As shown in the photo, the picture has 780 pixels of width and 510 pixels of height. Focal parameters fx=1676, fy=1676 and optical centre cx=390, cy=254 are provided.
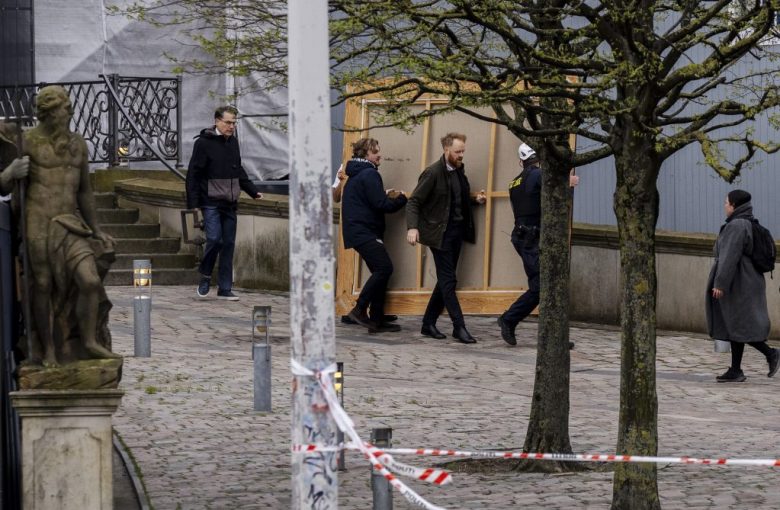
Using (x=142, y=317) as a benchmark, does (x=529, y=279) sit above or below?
above

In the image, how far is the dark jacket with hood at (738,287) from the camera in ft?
48.6

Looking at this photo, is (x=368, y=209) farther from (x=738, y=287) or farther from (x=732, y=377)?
(x=732, y=377)

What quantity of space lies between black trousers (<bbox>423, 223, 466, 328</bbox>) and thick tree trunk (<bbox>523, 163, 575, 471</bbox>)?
5557 mm

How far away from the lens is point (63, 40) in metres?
23.4

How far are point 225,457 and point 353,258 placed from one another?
7.12 m

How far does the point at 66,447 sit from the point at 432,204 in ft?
28.3

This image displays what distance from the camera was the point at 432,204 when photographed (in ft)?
53.7

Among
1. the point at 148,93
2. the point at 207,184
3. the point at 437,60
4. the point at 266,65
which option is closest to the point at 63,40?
the point at 148,93

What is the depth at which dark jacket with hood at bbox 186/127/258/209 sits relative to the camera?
60.3ft

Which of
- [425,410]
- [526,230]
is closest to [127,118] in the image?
[526,230]

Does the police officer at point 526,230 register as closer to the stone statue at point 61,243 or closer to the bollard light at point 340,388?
the bollard light at point 340,388

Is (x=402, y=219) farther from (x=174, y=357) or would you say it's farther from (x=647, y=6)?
(x=647, y=6)

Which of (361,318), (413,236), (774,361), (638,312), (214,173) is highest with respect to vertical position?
(214,173)

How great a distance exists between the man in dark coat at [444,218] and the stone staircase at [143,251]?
532cm
